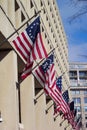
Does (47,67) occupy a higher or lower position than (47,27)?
higher

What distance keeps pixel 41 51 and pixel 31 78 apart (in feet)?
42.4

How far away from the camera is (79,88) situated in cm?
16575

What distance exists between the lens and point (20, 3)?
35.2 metres

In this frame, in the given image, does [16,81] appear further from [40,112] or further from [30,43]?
[40,112]

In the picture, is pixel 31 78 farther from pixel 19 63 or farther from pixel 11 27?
pixel 11 27

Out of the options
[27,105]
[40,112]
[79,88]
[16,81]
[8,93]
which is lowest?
[79,88]

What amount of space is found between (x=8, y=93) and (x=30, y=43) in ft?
19.7

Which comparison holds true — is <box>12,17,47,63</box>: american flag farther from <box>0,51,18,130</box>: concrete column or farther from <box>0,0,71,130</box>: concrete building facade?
<box>0,51,18,130</box>: concrete column

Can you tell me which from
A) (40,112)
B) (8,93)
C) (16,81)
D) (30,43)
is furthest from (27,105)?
(30,43)

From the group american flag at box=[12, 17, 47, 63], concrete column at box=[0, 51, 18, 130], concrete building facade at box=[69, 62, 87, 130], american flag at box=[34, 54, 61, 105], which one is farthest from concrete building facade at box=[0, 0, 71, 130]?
concrete building facade at box=[69, 62, 87, 130]

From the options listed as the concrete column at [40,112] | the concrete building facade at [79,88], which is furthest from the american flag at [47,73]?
the concrete building facade at [79,88]

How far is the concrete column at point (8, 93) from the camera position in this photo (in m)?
28.8

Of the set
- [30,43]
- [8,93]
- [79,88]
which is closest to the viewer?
[30,43]

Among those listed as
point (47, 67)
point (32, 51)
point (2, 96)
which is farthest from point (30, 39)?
point (47, 67)
